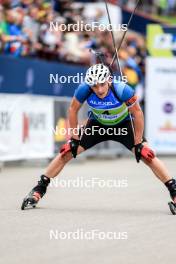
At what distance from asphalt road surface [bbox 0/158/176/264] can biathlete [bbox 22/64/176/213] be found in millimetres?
433

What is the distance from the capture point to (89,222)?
860 centimetres

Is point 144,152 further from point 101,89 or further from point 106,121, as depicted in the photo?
point 101,89

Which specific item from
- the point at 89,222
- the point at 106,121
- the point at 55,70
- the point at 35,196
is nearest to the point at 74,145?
the point at 106,121

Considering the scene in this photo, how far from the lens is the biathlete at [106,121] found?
925cm

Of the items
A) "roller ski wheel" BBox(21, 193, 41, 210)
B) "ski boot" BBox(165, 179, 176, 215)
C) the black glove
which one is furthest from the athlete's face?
"roller ski wheel" BBox(21, 193, 41, 210)

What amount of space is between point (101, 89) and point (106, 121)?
572 mm

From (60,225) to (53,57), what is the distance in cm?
1132

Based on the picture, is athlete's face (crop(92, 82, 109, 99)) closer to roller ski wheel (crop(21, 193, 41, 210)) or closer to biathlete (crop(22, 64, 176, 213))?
biathlete (crop(22, 64, 176, 213))

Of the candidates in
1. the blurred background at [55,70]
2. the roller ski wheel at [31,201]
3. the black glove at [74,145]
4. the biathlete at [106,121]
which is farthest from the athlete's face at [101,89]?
the blurred background at [55,70]

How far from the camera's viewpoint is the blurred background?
16.2 m

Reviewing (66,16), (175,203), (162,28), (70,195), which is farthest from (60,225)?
(66,16)

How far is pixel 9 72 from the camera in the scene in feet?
53.2

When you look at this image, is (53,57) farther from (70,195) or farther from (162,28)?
(70,195)

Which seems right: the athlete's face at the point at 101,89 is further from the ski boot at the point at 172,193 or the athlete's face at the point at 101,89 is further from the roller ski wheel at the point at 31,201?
the roller ski wheel at the point at 31,201
